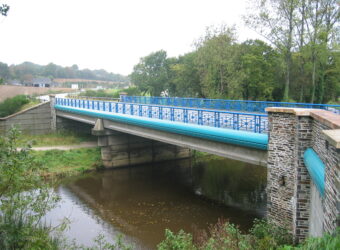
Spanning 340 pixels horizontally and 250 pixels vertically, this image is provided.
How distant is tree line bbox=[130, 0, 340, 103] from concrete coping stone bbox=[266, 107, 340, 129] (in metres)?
17.3

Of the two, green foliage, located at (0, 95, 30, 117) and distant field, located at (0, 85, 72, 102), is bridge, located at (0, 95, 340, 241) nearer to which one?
green foliage, located at (0, 95, 30, 117)

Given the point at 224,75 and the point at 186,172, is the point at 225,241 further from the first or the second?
the point at 224,75

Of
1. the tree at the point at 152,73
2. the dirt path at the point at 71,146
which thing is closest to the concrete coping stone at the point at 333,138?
the dirt path at the point at 71,146

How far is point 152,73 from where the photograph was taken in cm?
5191

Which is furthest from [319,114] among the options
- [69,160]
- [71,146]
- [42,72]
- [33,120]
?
[42,72]

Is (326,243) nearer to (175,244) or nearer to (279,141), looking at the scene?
(175,244)

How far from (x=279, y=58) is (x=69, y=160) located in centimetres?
2016

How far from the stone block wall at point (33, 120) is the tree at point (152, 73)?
1734 centimetres

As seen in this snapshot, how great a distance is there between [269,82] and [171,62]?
22.5 m

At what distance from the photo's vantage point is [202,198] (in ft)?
58.4

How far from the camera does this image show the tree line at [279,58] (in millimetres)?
25172

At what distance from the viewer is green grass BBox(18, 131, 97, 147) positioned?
99.3 feet

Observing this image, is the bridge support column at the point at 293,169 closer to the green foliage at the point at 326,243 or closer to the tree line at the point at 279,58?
the green foliage at the point at 326,243

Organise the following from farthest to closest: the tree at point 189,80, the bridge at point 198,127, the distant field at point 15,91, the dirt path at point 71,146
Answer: the distant field at point 15,91, the tree at point 189,80, the dirt path at point 71,146, the bridge at point 198,127
